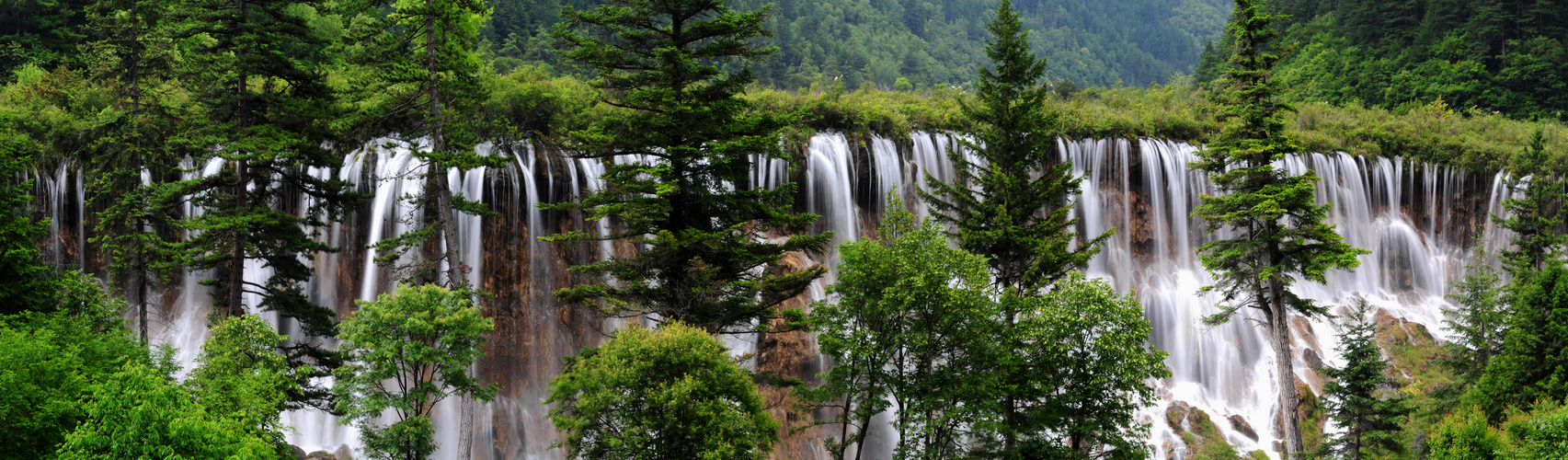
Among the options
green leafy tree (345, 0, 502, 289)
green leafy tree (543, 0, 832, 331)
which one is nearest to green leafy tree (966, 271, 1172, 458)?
green leafy tree (543, 0, 832, 331)

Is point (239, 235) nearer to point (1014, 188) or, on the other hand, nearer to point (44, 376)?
point (44, 376)

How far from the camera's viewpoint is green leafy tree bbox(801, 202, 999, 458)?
17922 millimetres

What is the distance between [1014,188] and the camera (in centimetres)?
2084

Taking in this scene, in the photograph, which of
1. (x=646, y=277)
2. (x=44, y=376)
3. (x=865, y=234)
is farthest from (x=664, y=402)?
(x=865, y=234)

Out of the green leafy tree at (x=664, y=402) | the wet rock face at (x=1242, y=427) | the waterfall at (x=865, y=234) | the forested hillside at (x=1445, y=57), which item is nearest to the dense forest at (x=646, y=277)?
the green leafy tree at (x=664, y=402)

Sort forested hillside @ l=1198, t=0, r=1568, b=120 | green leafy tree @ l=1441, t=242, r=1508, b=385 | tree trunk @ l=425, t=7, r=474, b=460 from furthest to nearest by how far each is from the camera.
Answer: forested hillside @ l=1198, t=0, r=1568, b=120 < green leafy tree @ l=1441, t=242, r=1508, b=385 < tree trunk @ l=425, t=7, r=474, b=460

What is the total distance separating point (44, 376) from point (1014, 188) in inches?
801

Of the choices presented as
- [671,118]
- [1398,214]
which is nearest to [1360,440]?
[671,118]

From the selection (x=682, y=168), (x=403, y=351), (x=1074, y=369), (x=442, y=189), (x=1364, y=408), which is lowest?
(x=1364, y=408)

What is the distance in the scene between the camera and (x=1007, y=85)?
21609 millimetres

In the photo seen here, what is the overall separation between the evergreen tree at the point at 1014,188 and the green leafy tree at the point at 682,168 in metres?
4.43

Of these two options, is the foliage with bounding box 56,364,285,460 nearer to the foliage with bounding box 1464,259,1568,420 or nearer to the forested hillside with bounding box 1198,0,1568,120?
the foliage with bounding box 1464,259,1568,420

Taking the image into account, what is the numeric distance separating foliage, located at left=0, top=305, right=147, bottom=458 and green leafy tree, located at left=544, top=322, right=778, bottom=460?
7.99 meters

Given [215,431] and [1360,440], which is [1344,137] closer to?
[1360,440]
